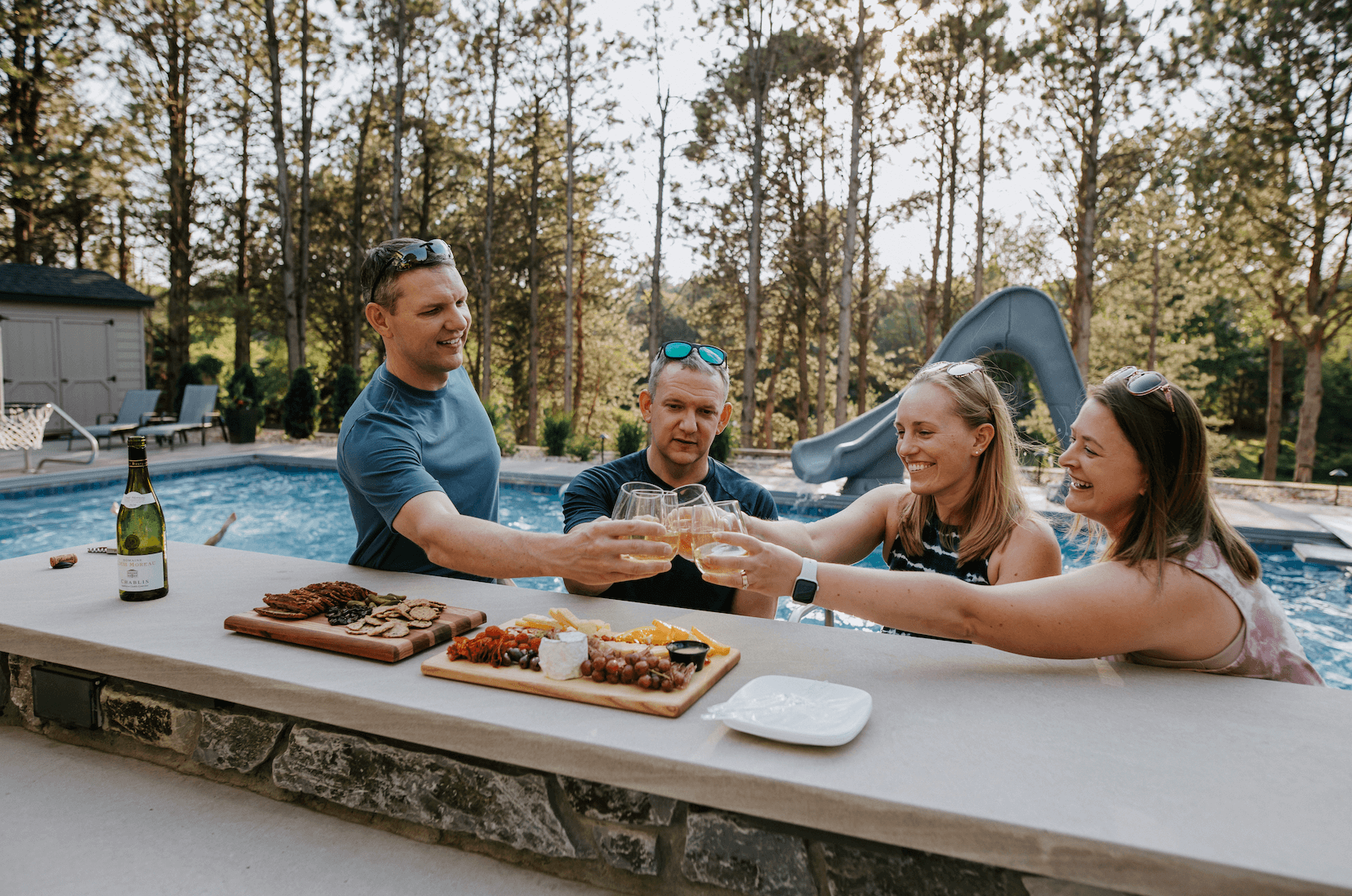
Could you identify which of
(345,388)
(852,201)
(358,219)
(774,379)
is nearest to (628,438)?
(852,201)

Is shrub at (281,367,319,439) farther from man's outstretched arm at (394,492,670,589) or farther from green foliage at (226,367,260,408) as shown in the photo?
man's outstretched arm at (394,492,670,589)

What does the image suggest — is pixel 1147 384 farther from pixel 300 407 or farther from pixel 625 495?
pixel 300 407

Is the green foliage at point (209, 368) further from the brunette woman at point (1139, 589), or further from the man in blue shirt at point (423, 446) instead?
the brunette woman at point (1139, 589)

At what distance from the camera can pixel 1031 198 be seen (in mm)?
16750

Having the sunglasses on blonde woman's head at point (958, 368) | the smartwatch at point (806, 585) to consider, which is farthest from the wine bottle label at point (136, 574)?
the sunglasses on blonde woman's head at point (958, 368)

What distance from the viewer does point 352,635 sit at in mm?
1705

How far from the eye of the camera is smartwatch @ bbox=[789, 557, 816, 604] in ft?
5.39

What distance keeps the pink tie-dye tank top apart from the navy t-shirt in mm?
1202

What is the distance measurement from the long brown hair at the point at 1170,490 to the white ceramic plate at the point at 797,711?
76 cm

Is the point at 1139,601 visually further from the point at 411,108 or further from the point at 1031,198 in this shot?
the point at 411,108

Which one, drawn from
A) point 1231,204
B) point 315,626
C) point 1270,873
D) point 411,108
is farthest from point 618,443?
point 411,108

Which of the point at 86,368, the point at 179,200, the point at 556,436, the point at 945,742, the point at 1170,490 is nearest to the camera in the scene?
the point at 945,742

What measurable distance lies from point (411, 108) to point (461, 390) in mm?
22267

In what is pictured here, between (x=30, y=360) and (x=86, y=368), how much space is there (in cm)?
101
